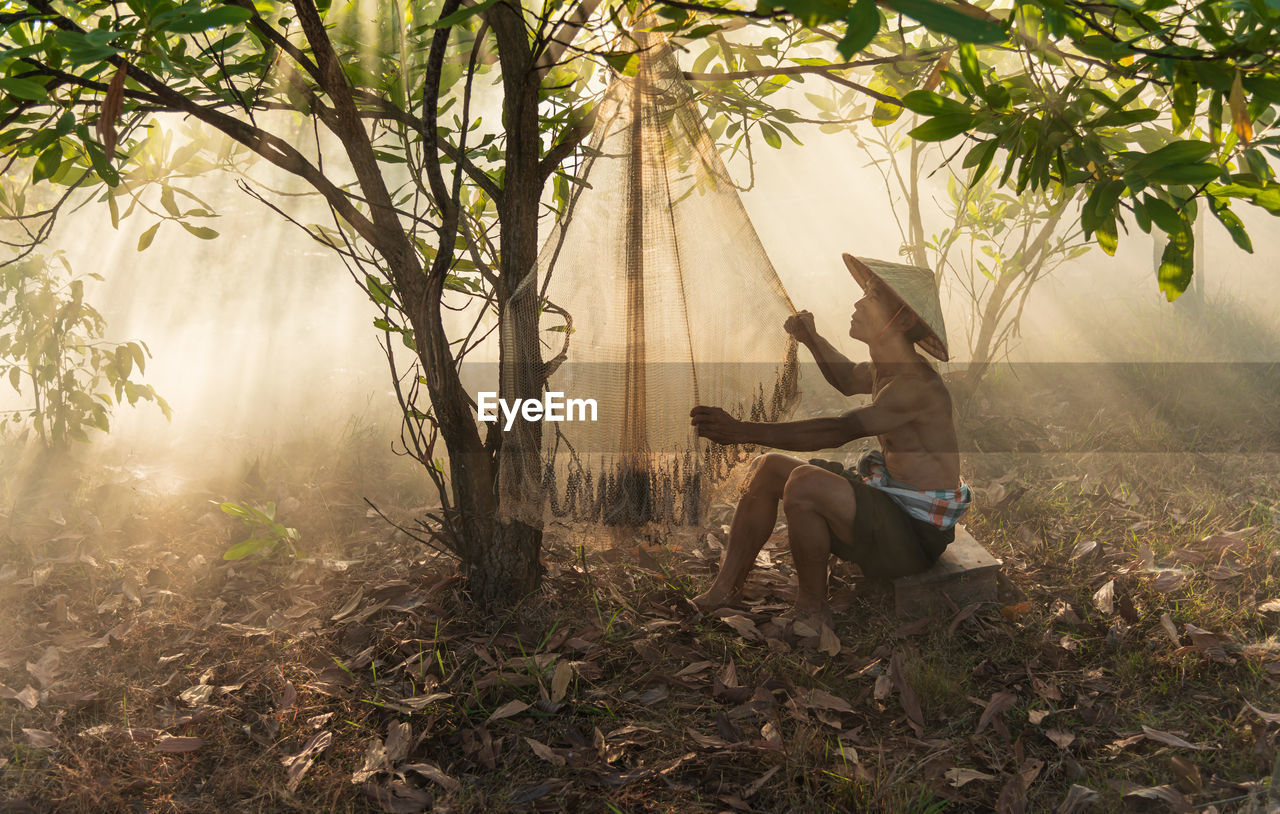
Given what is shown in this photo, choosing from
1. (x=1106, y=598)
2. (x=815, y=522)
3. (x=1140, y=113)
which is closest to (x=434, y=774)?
(x=815, y=522)

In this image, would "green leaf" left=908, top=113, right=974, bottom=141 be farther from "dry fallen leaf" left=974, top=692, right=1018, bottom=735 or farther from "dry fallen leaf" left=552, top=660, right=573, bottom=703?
"dry fallen leaf" left=552, top=660, right=573, bottom=703

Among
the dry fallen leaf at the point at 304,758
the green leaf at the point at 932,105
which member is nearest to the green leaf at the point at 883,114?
the green leaf at the point at 932,105

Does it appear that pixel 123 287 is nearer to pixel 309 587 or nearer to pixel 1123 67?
pixel 309 587

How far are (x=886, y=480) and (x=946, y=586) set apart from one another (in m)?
0.39

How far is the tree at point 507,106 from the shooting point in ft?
4.92

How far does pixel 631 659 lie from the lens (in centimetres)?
243

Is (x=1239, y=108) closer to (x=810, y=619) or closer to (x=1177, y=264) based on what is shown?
(x=1177, y=264)

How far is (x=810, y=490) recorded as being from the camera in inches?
102

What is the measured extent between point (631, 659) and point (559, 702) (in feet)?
0.96

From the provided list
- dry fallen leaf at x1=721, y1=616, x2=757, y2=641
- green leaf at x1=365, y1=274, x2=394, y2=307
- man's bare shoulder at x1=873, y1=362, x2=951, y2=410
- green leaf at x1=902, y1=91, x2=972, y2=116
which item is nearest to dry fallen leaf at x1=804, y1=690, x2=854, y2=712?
dry fallen leaf at x1=721, y1=616, x2=757, y2=641

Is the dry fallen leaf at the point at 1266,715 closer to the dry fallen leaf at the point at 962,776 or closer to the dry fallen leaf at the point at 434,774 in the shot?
the dry fallen leaf at the point at 962,776

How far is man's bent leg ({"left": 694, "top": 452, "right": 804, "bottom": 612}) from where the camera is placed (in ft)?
A: 9.02

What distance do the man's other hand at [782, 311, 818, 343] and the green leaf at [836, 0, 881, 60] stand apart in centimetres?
144

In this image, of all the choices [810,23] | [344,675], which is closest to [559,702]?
[344,675]
